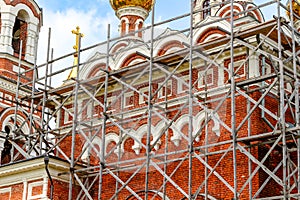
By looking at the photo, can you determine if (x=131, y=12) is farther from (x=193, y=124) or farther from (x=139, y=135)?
(x=193, y=124)

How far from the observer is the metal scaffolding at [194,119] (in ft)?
31.3

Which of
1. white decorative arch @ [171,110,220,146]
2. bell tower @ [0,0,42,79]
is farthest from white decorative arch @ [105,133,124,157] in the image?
bell tower @ [0,0,42,79]

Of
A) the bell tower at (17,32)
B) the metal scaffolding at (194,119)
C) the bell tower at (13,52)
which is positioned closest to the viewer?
the metal scaffolding at (194,119)

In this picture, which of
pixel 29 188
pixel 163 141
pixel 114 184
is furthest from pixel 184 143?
pixel 29 188

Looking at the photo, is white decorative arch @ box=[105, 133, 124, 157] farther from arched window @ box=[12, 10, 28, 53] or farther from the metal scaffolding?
arched window @ box=[12, 10, 28, 53]

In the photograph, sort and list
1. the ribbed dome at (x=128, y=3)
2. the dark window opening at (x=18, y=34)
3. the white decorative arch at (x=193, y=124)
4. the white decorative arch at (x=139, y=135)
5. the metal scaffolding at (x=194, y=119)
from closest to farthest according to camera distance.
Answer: the metal scaffolding at (x=194, y=119)
the white decorative arch at (x=193, y=124)
the white decorative arch at (x=139, y=135)
the dark window opening at (x=18, y=34)
the ribbed dome at (x=128, y=3)

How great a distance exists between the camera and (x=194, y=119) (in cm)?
1102

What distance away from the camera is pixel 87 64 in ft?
42.4

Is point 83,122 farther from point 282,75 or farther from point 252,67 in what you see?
point 282,75

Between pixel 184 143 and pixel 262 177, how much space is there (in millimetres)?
1480

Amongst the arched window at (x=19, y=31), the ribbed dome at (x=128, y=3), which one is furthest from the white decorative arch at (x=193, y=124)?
the arched window at (x=19, y=31)

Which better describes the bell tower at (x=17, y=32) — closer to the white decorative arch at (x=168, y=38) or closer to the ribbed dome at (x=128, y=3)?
the ribbed dome at (x=128, y=3)

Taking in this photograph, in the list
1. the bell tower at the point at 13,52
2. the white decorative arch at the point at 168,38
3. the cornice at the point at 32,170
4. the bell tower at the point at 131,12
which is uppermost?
the bell tower at the point at 131,12

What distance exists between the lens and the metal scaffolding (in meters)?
9.55
